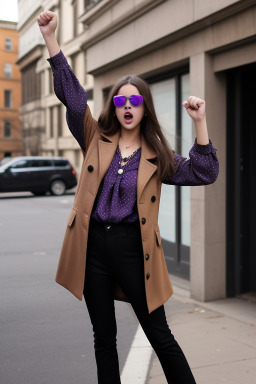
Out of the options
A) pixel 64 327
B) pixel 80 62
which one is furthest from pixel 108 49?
pixel 80 62

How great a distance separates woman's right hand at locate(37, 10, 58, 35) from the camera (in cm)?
287

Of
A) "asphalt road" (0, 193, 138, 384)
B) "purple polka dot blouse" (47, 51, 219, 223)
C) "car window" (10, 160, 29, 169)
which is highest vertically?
"car window" (10, 160, 29, 169)

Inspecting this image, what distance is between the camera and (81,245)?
2.90 metres

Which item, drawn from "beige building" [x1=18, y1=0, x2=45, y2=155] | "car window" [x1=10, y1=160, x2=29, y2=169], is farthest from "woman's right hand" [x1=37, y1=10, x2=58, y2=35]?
"beige building" [x1=18, y1=0, x2=45, y2=155]

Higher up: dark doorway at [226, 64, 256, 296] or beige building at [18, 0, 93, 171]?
beige building at [18, 0, 93, 171]

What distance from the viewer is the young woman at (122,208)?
284cm

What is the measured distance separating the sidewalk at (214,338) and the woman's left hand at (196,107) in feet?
6.43

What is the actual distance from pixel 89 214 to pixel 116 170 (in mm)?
258

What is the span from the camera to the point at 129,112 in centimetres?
289

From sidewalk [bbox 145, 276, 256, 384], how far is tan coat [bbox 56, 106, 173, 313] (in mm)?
1296

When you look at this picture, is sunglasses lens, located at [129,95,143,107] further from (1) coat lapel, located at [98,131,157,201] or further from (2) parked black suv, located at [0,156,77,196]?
(2) parked black suv, located at [0,156,77,196]

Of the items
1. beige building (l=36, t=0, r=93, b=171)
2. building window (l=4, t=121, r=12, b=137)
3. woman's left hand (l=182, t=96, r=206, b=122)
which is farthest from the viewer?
building window (l=4, t=121, r=12, b=137)

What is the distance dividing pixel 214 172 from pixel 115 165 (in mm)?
490

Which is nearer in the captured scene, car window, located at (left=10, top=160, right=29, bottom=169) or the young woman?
the young woman
